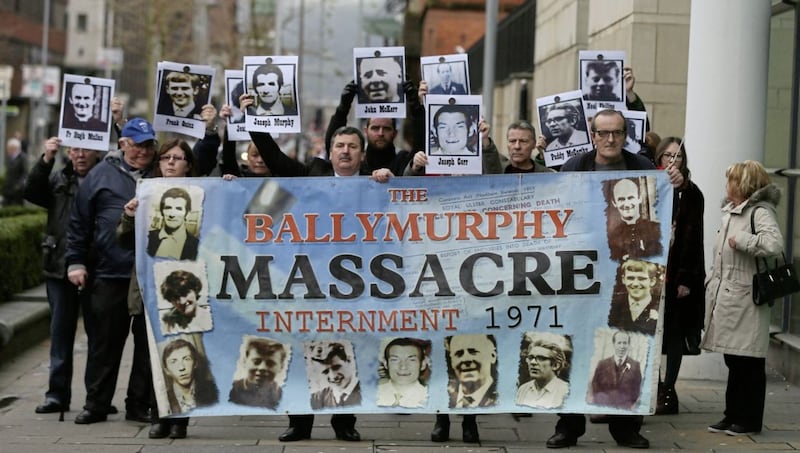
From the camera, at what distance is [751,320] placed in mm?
8445

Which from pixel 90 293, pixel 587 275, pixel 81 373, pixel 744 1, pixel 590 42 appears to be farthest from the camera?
pixel 590 42

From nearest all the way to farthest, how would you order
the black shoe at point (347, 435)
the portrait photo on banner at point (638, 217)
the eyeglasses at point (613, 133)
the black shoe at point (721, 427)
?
the portrait photo on banner at point (638, 217)
the eyeglasses at point (613, 133)
the black shoe at point (347, 435)
the black shoe at point (721, 427)

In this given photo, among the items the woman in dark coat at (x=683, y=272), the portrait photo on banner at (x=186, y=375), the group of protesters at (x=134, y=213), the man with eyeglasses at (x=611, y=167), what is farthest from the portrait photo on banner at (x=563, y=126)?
the portrait photo on banner at (x=186, y=375)

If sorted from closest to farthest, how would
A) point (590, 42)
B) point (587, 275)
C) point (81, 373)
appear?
point (587, 275), point (81, 373), point (590, 42)

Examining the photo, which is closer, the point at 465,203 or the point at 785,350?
the point at 465,203

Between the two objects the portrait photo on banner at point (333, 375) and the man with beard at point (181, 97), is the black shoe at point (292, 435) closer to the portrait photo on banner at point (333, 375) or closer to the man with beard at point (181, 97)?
the portrait photo on banner at point (333, 375)

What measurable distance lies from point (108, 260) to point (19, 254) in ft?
18.2

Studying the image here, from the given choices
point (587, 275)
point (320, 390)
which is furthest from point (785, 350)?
point (320, 390)

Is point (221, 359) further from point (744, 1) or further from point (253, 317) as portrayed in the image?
point (744, 1)

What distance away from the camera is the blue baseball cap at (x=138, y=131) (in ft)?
29.6

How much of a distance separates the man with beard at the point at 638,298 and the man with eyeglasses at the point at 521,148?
3.80ft

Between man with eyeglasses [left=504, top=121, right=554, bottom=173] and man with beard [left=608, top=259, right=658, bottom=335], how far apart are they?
116 cm

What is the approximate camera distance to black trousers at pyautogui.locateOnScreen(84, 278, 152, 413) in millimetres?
9148

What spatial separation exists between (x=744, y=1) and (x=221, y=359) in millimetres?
4988
